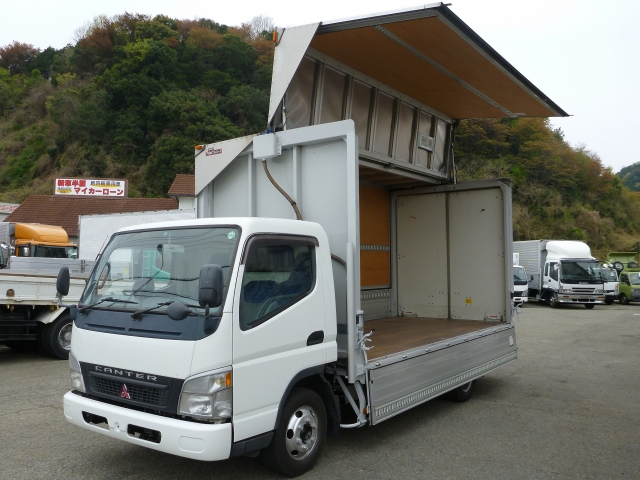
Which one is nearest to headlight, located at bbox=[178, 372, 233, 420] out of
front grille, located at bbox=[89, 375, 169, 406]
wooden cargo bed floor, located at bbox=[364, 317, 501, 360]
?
front grille, located at bbox=[89, 375, 169, 406]

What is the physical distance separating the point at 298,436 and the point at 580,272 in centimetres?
2136

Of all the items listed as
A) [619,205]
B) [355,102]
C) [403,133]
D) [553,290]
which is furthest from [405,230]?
[619,205]

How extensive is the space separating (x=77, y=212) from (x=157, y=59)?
72.6 feet

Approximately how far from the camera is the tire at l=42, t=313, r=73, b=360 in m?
9.20

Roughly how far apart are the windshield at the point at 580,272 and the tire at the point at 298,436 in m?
20.8

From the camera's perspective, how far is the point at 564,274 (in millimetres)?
22688

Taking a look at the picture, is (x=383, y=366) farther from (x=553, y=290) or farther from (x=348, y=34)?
(x=553, y=290)

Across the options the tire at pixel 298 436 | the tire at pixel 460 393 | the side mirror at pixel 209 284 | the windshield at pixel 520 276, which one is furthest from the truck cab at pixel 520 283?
the side mirror at pixel 209 284

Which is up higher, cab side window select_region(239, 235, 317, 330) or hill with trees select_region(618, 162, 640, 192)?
hill with trees select_region(618, 162, 640, 192)

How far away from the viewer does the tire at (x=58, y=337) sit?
30.2 feet

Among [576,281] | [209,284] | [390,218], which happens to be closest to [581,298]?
[576,281]

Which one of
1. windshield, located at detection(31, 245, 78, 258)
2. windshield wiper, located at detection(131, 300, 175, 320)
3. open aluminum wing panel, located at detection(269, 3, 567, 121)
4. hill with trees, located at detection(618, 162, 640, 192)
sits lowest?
windshield wiper, located at detection(131, 300, 175, 320)

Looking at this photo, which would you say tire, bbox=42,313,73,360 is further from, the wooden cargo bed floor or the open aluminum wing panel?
the open aluminum wing panel

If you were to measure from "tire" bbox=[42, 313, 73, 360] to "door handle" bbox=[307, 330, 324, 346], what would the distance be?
654cm
